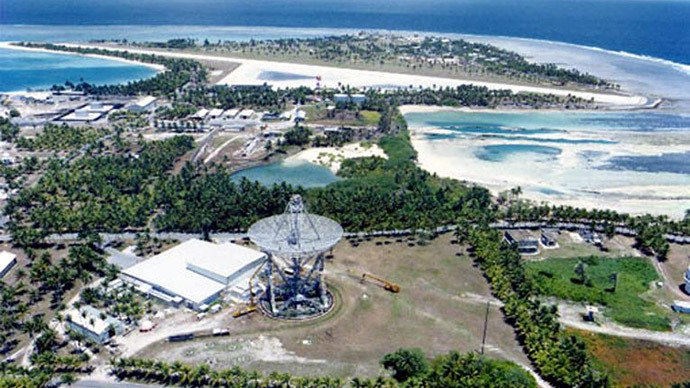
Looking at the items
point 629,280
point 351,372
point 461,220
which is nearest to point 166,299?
point 351,372

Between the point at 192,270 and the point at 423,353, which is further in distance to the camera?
the point at 192,270

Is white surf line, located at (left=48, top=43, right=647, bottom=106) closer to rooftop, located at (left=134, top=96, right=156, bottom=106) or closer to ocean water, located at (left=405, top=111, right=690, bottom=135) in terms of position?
ocean water, located at (left=405, top=111, right=690, bottom=135)

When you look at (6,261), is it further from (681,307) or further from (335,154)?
(681,307)

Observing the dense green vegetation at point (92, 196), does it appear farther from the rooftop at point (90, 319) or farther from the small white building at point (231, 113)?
the small white building at point (231, 113)

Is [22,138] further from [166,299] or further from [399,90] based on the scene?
[399,90]

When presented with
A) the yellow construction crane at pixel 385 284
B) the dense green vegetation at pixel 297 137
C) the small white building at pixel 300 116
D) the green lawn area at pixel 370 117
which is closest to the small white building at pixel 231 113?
the small white building at pixel 300 116

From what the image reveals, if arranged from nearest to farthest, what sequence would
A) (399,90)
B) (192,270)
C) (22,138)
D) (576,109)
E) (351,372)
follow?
(351,372), (192,270), (22,138), (576,109), (399,90)

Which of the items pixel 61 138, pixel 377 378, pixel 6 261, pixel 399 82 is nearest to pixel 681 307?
pixel 377 378

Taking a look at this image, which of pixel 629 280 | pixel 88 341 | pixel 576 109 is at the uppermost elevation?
pixel 576 109
